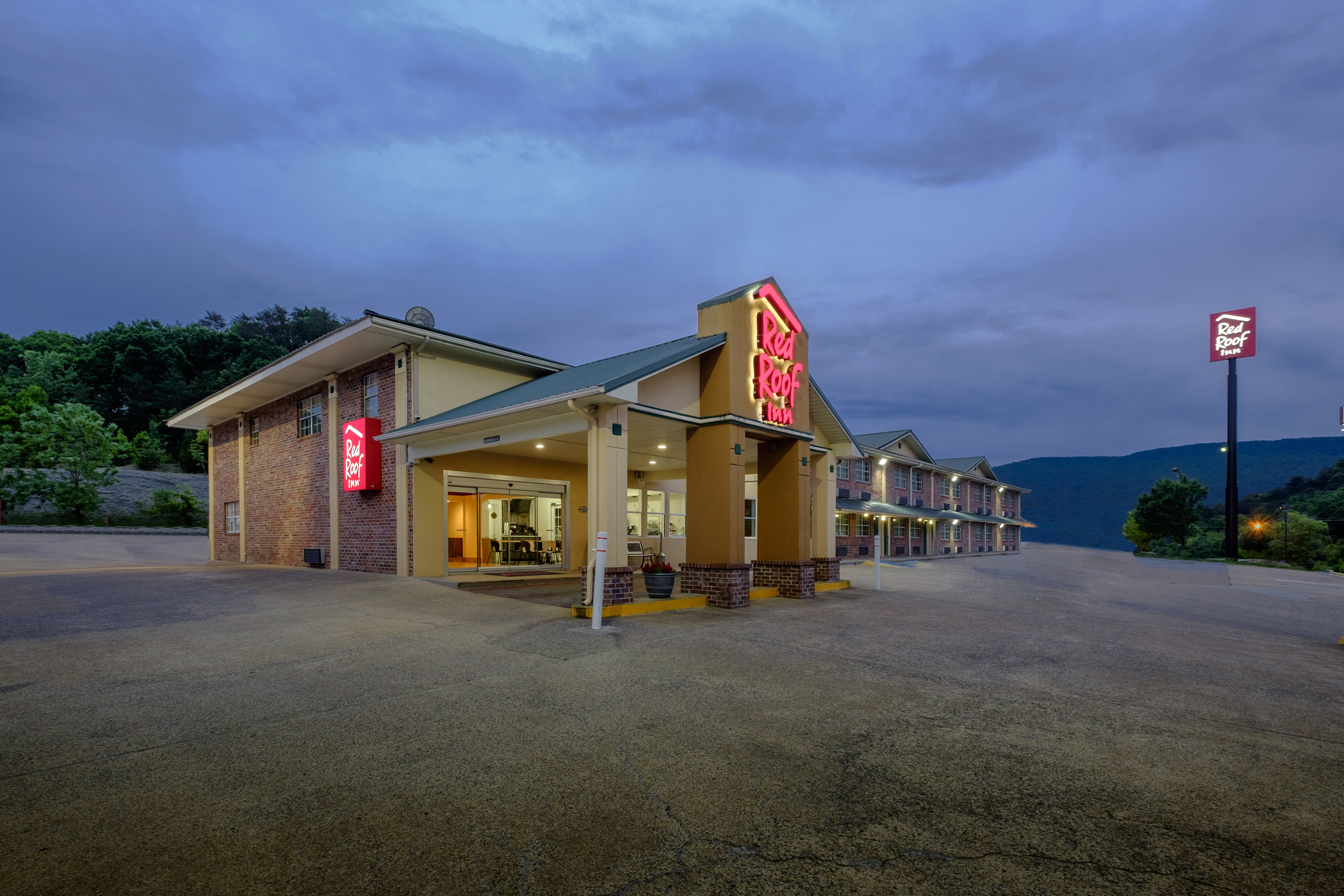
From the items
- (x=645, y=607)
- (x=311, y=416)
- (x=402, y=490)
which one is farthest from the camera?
(x=311, y=416)

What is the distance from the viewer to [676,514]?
2234 cm

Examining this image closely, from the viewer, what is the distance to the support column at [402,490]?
1554cm

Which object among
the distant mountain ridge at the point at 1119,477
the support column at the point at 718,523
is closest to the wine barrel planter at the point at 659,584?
the support column at the point at 718,523

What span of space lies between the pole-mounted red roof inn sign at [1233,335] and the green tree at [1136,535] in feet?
81.3

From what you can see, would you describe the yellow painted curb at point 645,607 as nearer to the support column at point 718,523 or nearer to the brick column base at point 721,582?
the brick column base at point 721,582

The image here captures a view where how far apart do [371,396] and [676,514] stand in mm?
10487

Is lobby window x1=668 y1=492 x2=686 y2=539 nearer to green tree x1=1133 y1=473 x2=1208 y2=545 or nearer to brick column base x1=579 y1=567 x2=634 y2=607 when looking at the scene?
brick column base x1=579 y1=567 x2=634 y2=607

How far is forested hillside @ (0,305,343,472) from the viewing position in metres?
52.0

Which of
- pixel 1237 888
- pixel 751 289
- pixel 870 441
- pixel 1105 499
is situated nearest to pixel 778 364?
pixel 751 289

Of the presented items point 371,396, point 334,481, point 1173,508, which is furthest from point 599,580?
point 1173,508

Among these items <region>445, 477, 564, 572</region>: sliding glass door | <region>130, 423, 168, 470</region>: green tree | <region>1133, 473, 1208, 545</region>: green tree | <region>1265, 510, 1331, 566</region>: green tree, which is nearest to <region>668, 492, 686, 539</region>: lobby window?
<region>445, 477, 564, 572</region>: sliding glass door

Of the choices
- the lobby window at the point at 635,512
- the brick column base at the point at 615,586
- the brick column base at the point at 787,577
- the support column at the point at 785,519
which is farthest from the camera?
the lobby window at the point at 635,512

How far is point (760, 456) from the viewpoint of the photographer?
1487 cm

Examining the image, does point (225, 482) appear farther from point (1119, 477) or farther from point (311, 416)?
point (1119, 477)
